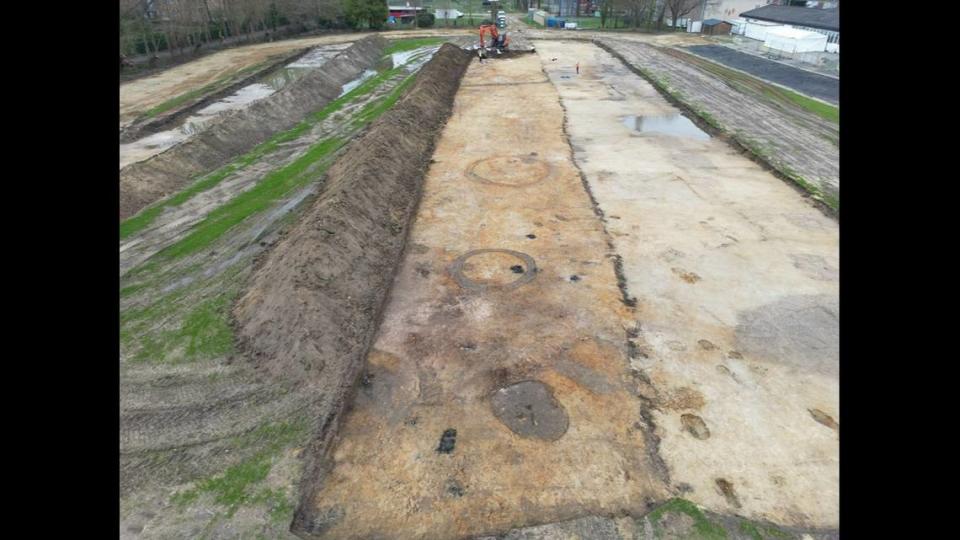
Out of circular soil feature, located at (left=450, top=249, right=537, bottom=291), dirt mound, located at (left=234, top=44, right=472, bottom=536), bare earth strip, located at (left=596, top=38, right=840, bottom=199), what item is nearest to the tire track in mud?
circular soil feature, located at (left=450, top=249, right=537, bottom=291)

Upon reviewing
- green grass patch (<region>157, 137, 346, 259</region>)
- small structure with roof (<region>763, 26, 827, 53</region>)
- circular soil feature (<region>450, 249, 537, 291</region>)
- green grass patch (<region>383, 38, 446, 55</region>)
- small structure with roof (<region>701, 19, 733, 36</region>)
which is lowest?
circular soil feature (<region>450, 249, 537, 291</region>)

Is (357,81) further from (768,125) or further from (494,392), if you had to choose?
(494,392)

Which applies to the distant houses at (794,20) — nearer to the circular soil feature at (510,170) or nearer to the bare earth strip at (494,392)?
the circular soil feature at (510,170)

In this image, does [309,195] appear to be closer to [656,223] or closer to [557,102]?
[656,223]

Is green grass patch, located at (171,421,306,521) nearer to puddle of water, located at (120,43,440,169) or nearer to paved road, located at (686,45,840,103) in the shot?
puddle of water, located at (120,43,440,169)

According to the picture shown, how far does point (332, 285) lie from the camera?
1093 cm

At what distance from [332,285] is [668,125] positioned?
1796cm

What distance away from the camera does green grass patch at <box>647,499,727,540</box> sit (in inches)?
264

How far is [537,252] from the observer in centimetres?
1318

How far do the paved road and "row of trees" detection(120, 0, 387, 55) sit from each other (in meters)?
33.1
